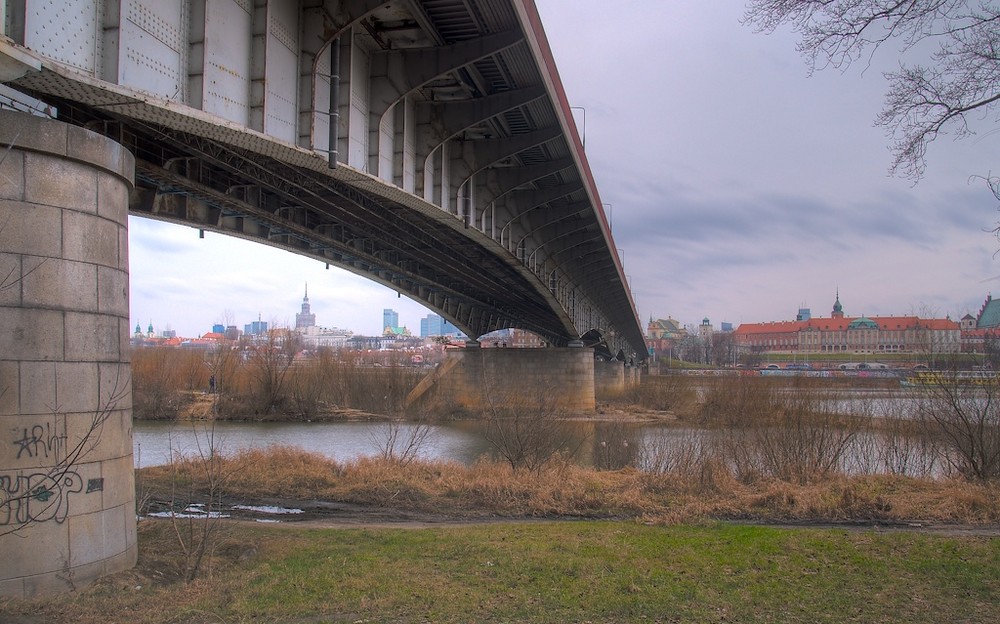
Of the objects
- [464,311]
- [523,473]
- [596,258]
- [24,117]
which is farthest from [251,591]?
[464,311]

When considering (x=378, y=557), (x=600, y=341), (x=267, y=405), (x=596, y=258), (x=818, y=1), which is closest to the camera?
(x=818, y=1)

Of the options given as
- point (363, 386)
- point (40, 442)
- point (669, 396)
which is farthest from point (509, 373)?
point (40, 442)

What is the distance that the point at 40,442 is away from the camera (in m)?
7.51

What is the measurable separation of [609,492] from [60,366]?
10.7 m

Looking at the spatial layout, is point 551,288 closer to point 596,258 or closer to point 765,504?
point 596,258

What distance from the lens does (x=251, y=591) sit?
8.52 m

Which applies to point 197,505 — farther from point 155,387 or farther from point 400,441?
point 155,387

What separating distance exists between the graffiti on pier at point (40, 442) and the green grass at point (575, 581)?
4.48 ft

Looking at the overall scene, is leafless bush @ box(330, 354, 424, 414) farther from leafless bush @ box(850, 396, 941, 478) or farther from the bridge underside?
leafless bush @ box(850, 396, 941, 478)

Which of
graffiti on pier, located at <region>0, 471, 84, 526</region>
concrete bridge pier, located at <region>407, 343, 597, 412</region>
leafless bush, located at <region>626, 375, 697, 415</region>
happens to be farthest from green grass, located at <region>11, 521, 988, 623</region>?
concrete bridge pier, located at <region>407, 343, 597, 412</region>

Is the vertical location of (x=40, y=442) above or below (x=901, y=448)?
above

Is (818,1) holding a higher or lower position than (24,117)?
higher

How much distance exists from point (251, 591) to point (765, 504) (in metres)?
10.2

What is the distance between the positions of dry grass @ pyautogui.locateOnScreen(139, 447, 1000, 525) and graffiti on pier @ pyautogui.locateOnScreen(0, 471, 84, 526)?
5.64 metres
